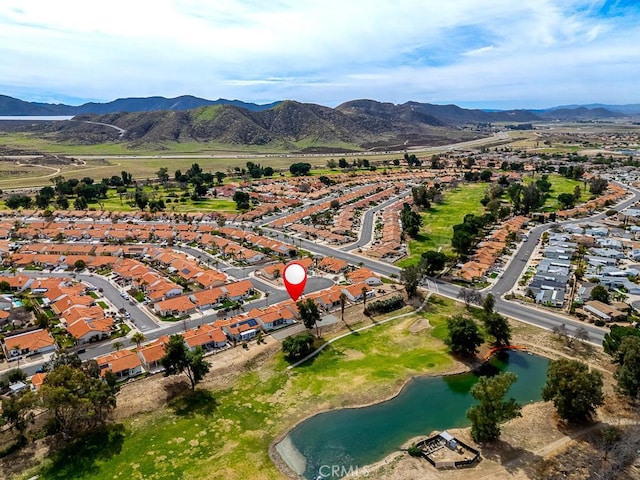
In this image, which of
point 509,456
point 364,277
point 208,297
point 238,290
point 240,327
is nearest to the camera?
point 509,456

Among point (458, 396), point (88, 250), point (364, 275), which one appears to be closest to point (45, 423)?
point (458, 396)

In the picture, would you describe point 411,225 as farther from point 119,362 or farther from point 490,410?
point 119,362

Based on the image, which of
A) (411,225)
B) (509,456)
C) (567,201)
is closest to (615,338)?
(509,456)

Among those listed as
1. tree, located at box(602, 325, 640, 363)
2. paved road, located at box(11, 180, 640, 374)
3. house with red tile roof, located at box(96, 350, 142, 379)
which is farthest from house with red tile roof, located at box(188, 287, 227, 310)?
tree, located at box(602, 325, 640, 363)

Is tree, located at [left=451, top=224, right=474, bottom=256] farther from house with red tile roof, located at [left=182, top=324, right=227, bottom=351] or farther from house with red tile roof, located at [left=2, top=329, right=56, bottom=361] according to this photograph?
house with red tile roof, located at [left=2, top=329, right=56, bottom=361]

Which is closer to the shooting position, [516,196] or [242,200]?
[516,196]

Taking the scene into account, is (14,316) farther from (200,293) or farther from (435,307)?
(435,307)
